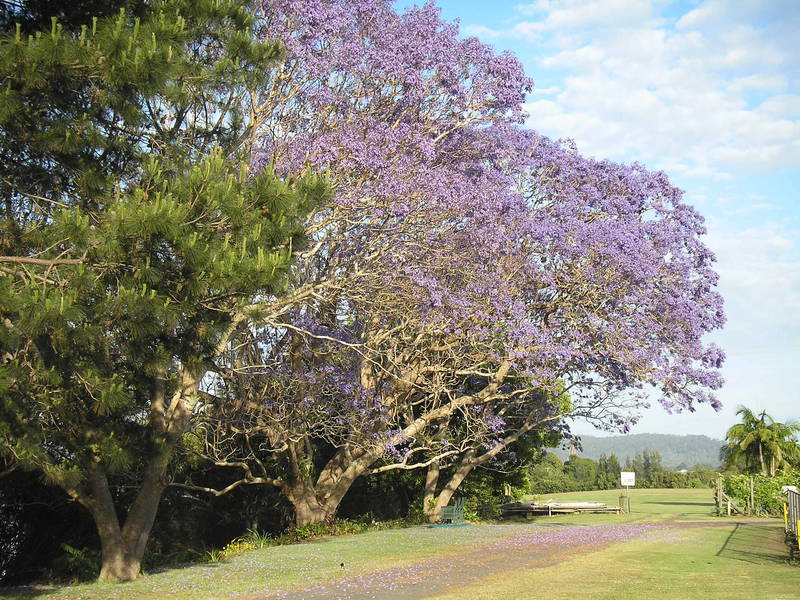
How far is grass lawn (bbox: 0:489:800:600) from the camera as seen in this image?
32.8ft

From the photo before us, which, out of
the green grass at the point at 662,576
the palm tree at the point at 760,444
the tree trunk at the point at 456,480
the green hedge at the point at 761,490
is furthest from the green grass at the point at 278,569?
the palm tree at the point at 760,444

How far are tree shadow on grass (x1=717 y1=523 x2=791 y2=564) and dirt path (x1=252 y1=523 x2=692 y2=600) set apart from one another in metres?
1.64

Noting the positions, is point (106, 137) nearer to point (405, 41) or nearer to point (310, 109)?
point (310, 109)

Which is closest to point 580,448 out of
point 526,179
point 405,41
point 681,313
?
point 681,313

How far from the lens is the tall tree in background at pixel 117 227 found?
28.4 ft

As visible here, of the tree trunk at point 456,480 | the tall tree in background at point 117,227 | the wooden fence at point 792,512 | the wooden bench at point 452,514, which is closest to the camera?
the tall tree in background at point 117,227

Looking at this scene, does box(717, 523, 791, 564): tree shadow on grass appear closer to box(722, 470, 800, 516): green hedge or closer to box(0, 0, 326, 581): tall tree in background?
box(722, 470, 800, 516): green hedge

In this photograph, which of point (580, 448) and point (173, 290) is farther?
point (580, 448)

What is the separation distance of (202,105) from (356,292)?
16.0 ft

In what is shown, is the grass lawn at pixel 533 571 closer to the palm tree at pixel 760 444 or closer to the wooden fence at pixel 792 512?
the wooden fence at pixel 792 512

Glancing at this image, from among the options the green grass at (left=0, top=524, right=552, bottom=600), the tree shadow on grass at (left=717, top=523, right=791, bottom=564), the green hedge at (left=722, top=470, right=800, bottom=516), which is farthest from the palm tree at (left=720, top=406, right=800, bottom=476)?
the green grass at (left=0, top=524, right=552, bottom=600)

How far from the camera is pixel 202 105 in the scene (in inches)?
529

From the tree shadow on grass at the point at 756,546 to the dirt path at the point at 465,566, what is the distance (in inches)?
64.4

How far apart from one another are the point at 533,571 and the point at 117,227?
7.90 meters
